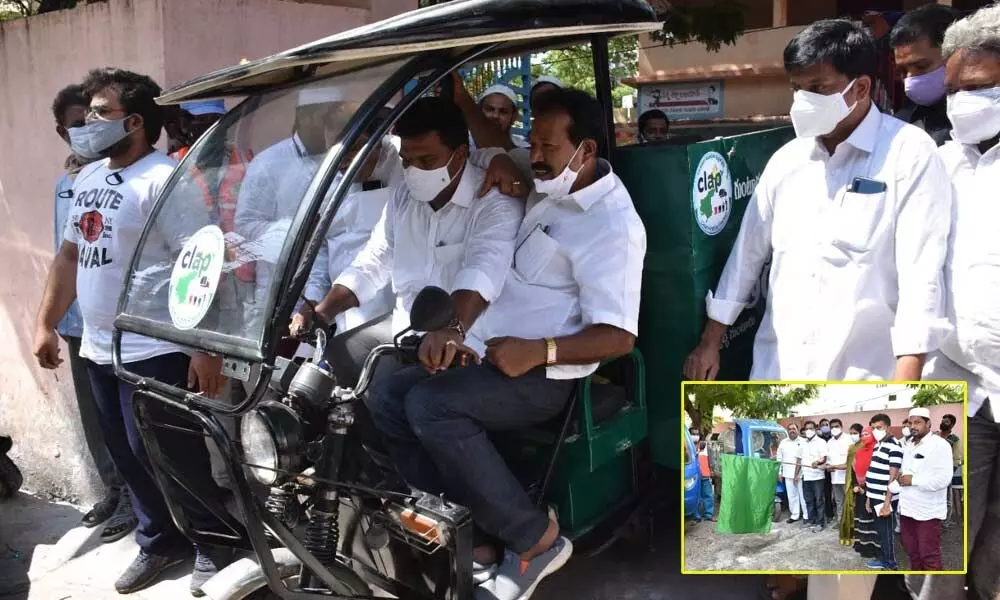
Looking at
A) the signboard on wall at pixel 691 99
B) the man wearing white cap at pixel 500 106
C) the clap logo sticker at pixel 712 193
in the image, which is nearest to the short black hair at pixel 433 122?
the clap logo sticker at pixel 712 193

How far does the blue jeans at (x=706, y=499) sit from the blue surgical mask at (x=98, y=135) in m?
2.58

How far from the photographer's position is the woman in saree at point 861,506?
2146 millimetres

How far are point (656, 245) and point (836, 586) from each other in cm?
121

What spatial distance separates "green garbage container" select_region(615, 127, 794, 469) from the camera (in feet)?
9.73

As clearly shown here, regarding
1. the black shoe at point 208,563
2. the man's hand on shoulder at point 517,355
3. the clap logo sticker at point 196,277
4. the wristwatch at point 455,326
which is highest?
the clap logo sticker at point 196,277

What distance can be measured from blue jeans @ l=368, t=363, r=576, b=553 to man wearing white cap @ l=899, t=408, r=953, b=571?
3.33ft

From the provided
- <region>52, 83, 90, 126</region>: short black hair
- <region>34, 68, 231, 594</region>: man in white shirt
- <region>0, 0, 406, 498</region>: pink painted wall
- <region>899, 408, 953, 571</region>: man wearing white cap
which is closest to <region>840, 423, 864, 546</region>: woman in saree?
<region>899, 408, 953, 571</region>: man wearing white cap

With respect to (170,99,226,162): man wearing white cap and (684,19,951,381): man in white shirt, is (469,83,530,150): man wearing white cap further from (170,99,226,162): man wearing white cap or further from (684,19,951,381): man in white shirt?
(684,19,951,381): man in white shirt

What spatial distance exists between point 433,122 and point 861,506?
1.64 metres

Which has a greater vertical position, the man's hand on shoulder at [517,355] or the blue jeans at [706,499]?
the man's hand on shoulder at [517,355]

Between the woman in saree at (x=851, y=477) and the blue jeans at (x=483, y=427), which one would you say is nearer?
the woman in saree at (x=851, y=477)

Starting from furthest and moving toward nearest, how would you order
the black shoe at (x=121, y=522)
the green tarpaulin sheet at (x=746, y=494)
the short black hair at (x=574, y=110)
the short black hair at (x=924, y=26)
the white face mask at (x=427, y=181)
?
the black shoe at (x=121, y=522) → the short black hair at (x=924, y=26) → the white face mask at (x=427, y=181) → the short black hair at (x=574, y=110) → the green tarpaulin sheet at (x=746, y=494)

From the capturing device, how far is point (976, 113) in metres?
2.38

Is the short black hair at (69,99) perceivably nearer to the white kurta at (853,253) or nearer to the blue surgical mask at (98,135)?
the blue surgical mask at (98,135)
